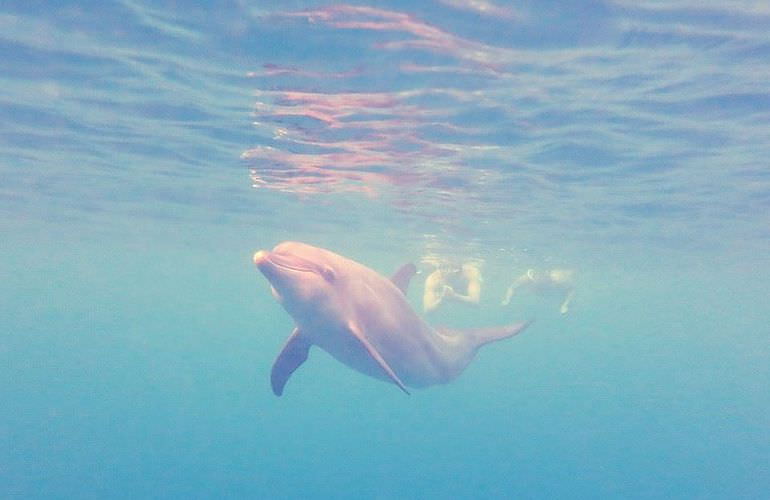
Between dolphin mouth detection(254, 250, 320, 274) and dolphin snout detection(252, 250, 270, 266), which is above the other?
dolphin snout detection(252, 250, 270, 266)

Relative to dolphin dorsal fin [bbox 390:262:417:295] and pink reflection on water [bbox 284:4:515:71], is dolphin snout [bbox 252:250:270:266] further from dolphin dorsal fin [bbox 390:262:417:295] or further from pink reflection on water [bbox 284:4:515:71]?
dolphin dorsal fin [bbox 390:262:417:295]

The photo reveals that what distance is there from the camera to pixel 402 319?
10898 millimetres

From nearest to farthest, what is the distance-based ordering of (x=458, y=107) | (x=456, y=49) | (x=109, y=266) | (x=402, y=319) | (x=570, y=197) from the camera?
(x=456, y=49)
(x=402, y=319)
(x=458, y=107)
(x=570, y=197)
(x=109, y=266)

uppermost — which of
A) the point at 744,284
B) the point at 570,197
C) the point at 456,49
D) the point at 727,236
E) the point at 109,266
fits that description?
the point at 456,49

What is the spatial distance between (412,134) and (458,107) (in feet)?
6.59

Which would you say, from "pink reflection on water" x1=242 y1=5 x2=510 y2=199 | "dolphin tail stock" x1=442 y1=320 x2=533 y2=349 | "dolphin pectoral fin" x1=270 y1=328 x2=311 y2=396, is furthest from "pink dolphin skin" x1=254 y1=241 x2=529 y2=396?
"pink reflection on water" x1=242 y1=5 x2=510 y2=199

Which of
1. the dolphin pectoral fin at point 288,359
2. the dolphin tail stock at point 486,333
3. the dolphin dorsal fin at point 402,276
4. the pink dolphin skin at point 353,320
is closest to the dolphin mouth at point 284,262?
the pink dolphin skin at point 353,320

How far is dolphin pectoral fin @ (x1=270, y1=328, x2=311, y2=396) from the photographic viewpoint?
404 inches

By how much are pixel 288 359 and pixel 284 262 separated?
9.92ft

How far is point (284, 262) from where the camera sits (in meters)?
8.21

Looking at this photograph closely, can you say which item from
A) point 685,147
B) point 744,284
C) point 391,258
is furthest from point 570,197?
point 744,284

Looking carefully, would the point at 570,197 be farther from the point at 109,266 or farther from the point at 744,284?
the point at 109,266

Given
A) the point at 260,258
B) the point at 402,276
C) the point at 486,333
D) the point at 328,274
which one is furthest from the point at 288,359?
the point at 486,333

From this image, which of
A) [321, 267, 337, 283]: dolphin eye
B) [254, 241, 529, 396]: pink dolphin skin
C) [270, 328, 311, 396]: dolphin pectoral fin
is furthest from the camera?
[270, 328, 311, 396]: dolphin pectoral fin
